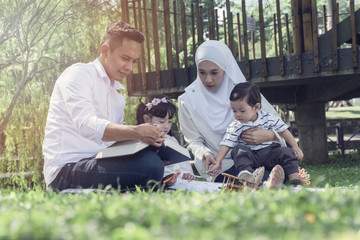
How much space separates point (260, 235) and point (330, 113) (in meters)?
24.9

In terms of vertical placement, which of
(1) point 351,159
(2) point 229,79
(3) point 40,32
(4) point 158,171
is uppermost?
(3) point 40,32

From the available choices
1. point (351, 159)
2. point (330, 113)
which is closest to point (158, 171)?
point (351, 159)

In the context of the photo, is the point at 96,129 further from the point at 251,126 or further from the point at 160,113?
the point at 251,126

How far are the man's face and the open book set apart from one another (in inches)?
29.9

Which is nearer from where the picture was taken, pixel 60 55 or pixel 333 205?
pixel 333 205

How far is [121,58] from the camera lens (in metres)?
5.00

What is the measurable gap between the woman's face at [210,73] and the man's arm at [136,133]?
1.63 metres

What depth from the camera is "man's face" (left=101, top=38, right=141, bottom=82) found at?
4.99 meters

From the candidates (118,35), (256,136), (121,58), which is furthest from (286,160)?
(118,35)

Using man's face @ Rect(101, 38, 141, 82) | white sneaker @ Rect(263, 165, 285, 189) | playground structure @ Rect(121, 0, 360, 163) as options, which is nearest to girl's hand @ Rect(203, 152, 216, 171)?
white sneaker @ Rect(263, 165, 285, 189)

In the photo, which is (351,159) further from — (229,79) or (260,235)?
(260,235)

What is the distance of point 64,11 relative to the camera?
51.2ft

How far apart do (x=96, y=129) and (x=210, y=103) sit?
6.69 feet

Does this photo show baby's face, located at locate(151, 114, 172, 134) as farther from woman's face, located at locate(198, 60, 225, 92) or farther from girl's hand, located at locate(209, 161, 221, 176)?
woman's face, located at locate(198, 60, 225, 92)
